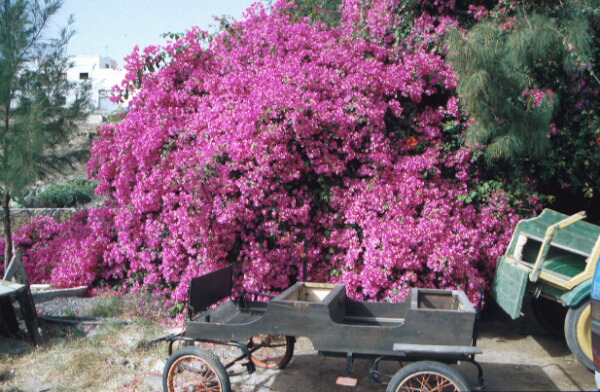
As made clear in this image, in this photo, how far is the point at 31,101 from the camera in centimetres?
809

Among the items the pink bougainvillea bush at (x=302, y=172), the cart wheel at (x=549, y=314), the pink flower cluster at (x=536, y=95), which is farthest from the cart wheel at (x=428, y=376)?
the pink flower cluster at (x=536, y=95)

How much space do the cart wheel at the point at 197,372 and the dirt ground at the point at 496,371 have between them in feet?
1.53

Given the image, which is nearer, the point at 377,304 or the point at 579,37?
the point at 377,304

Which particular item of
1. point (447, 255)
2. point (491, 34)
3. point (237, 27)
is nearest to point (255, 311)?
point (447, 255)

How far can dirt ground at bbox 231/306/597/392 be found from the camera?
15.2 feet

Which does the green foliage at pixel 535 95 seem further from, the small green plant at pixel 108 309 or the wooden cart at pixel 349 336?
the small green plant at pixel 108 309

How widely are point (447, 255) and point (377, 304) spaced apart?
126 centimetres

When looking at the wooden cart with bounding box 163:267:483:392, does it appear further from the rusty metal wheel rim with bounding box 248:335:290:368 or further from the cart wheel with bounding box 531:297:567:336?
the cart wheel with bounding box 531:297:567:336

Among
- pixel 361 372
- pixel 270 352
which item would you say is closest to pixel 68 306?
pixel 270 352

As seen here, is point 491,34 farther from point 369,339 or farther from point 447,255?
point 369,339

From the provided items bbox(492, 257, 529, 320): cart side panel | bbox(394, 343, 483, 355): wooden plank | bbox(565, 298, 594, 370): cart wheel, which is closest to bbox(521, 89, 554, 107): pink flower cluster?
bbox(492, 257, 529, 320): cart side panel

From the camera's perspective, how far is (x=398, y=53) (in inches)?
278

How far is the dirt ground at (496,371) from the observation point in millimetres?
4633

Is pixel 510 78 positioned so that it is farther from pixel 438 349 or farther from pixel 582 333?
pixel 438 349
